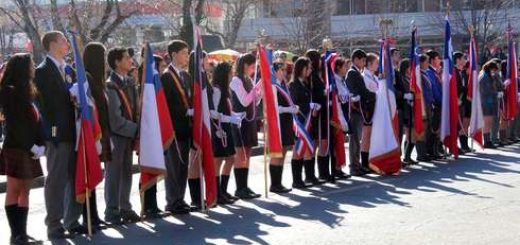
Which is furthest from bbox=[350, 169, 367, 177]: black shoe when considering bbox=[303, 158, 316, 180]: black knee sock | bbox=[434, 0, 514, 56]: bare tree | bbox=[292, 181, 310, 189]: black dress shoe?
bbox=[434, 0, 514, 56]: bare tree

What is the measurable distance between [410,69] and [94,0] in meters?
15.9

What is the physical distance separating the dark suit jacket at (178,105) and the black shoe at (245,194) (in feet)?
4.27

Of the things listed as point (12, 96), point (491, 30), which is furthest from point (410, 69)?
point (491, 30)

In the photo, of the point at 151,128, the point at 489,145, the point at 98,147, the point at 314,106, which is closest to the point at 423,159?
the point at 489,145

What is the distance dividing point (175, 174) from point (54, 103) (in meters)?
1.95

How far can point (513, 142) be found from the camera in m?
16.6

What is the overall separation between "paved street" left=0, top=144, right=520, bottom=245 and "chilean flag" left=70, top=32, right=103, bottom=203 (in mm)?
561

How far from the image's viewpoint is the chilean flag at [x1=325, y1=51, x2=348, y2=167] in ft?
38.0

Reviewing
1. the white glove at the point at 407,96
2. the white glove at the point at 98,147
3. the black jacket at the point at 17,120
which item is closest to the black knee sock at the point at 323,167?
the white glove at the point at 407,96

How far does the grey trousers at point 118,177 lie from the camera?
28.5 ft

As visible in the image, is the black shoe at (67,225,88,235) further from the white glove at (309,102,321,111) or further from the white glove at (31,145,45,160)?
the white glove at (309,102,321,111)

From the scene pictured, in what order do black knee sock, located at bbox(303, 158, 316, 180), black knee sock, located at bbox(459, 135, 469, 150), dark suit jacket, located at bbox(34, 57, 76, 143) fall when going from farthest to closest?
1. black knee sock, located at bbox(459, 135, 469, 150)
2. black knee sock, located at bbox(303, 158, 316, 180)
3. dark suit jacket, located at bbox(34, 57, 76, 143)

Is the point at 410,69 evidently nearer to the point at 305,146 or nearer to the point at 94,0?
the point at 305,146

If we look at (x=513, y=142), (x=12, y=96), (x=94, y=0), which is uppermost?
(x=94, y=0)
